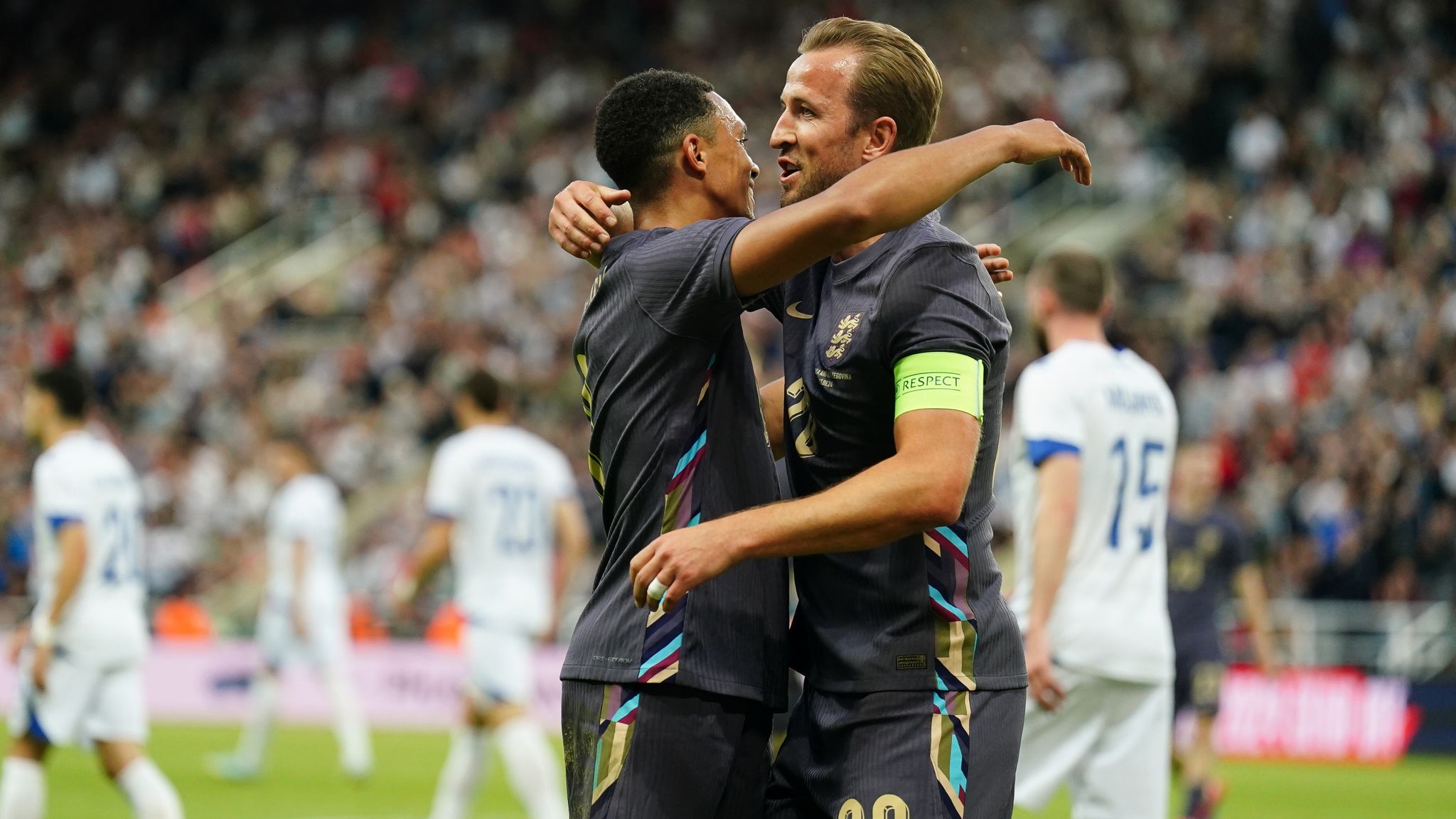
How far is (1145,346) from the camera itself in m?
18.8

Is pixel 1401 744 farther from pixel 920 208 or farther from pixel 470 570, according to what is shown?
pixel 920 208

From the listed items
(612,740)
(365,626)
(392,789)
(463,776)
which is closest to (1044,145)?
(612,740)

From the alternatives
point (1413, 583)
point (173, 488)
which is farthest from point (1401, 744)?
point (173, 488)

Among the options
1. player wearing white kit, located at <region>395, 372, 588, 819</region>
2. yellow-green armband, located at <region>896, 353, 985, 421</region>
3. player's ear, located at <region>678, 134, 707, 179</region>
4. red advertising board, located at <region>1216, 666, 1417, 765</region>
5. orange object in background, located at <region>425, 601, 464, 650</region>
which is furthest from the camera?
orange object in background, located at <region>425, 601, 464, 650</region>

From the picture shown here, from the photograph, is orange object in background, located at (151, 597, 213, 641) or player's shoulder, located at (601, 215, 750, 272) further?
orange object in background, located at (151, 597, 213, 641)

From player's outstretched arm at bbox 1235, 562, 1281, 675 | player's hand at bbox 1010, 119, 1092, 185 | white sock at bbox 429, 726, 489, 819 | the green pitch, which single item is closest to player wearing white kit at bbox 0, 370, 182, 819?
white sock at bbox 429, 726, 489, 819

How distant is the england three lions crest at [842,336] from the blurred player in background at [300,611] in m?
10.2

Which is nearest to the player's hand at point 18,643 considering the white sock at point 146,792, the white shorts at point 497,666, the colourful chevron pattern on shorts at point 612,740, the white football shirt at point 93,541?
the white football shirt at point 93,541

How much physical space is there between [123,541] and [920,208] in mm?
6324

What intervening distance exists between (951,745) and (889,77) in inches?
56.4

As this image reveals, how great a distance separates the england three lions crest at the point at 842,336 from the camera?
11.8 feet

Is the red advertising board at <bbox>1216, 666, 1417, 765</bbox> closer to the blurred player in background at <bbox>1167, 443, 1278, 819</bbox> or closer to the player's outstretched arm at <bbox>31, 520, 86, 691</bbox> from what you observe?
the blurred player in background at <bbox>1167, 443, 1278, 819</bbox>

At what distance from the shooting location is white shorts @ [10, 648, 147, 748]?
7.97m

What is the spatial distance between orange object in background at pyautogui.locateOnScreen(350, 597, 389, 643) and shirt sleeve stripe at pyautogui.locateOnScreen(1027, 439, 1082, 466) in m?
13.5
